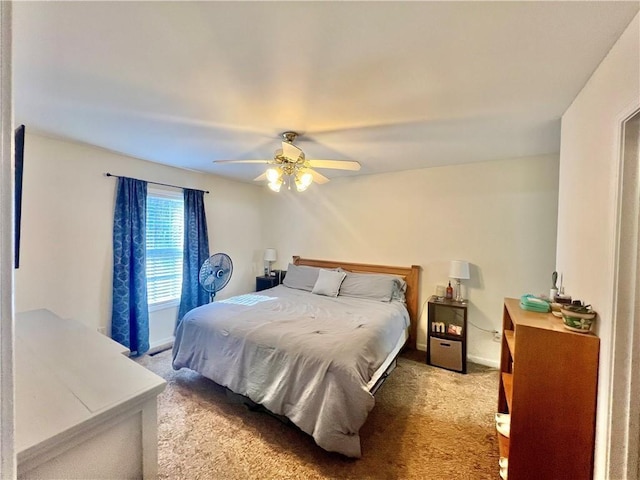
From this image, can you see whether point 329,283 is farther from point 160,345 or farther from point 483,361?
point 160,345

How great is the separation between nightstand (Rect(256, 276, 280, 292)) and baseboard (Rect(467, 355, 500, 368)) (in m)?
2.81

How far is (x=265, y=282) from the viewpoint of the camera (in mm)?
4387

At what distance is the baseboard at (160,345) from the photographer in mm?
3245

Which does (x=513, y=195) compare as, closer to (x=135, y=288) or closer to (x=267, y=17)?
(x=267, y=17)

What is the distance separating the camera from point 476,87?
5.05ft

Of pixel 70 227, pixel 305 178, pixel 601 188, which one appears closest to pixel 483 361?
pixel 601 188

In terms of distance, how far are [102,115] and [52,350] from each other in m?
1.63

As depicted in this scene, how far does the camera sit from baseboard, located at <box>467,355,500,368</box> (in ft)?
9.80

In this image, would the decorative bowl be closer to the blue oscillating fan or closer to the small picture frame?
the small picture frame

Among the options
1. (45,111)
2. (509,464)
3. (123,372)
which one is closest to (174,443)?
(123,372)

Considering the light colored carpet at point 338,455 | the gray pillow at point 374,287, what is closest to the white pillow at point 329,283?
the gray pillow at point 374,287

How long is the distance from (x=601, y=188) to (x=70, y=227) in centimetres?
396

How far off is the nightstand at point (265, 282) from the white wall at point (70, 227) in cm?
141

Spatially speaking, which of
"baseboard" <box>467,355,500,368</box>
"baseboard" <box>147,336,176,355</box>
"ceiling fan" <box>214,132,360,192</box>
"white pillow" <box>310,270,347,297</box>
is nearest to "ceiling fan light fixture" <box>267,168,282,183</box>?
"ceiling fan" <box>214,132,360,192</box>
